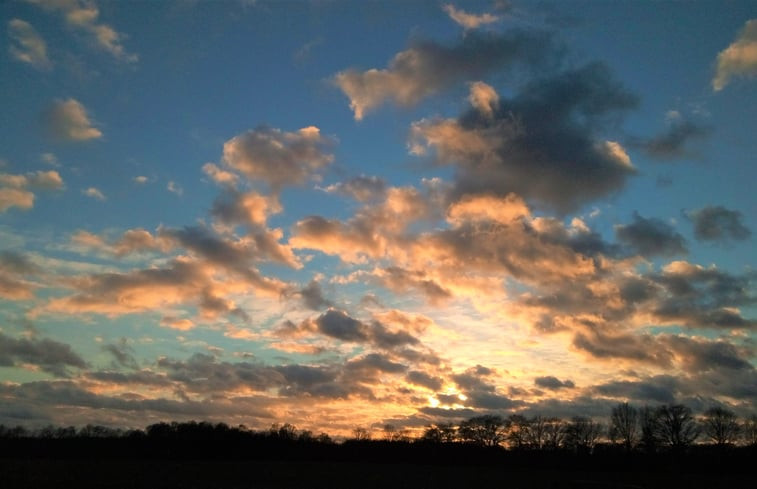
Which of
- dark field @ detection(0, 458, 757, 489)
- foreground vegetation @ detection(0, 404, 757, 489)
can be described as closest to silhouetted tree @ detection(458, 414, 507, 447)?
foreground vegetation @ detection(0, 404, 757, 489)

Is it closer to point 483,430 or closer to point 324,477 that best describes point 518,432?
point 483,430

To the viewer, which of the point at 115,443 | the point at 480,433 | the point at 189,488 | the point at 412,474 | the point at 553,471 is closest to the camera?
the point at 189,488

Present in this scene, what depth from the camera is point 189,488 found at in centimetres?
5222

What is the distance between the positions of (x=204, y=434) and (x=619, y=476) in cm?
9252

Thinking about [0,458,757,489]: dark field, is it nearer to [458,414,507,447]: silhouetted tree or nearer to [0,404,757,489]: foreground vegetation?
[0,404,757,489]: foreground vegetation

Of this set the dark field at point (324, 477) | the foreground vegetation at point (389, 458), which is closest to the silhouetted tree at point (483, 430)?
the foreground vegetation at point (389, 458)

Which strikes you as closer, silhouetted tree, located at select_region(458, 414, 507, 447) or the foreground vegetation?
the foreground vegetation

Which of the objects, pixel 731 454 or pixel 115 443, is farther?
pixel 115 443

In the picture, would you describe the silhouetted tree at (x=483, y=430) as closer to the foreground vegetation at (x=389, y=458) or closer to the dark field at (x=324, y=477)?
the foreground vegetation at (x=389, y=458)

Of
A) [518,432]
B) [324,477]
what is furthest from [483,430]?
[324,477]

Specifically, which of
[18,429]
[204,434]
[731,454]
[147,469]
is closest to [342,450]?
[204,434]

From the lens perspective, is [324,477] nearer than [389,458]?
Yes

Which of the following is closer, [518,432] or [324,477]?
[324,477]

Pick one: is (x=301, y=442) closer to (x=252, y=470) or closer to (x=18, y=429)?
(x=252, y=470)
